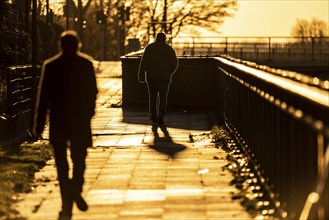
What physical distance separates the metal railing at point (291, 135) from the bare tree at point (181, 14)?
78.4 meters

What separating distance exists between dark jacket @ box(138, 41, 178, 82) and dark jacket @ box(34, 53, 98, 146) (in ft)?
36.0

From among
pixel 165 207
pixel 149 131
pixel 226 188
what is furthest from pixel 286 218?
pixel 149 131

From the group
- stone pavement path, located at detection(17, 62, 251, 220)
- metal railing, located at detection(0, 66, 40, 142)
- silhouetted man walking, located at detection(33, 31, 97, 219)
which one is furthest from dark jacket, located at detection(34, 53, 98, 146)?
metal railing, located at detection(0, 66, 40, 142)

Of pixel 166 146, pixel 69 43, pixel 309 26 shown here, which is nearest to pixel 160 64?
pixel 166 146

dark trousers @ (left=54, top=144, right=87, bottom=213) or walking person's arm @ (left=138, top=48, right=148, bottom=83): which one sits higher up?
walking person's arm @ (left=138, top=48, right=148, bottom=83)

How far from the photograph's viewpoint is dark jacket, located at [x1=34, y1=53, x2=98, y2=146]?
10.6 metres

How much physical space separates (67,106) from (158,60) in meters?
11.2

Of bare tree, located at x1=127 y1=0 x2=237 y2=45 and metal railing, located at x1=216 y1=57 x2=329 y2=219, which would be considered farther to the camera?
bare tree, located at x1=127 y1=0 x2=237 y2=45

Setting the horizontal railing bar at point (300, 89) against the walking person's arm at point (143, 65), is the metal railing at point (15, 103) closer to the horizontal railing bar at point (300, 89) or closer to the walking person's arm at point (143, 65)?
the walking person's arm at point (143, 65)

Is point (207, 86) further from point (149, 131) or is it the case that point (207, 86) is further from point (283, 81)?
point (283, 81)

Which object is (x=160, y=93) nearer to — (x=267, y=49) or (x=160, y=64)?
(x=160, y=64)

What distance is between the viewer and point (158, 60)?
21.7 m

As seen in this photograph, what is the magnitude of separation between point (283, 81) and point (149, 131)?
1055cm

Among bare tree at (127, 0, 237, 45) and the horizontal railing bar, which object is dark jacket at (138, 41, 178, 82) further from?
bare tree at (127, 0, 237, 45)
